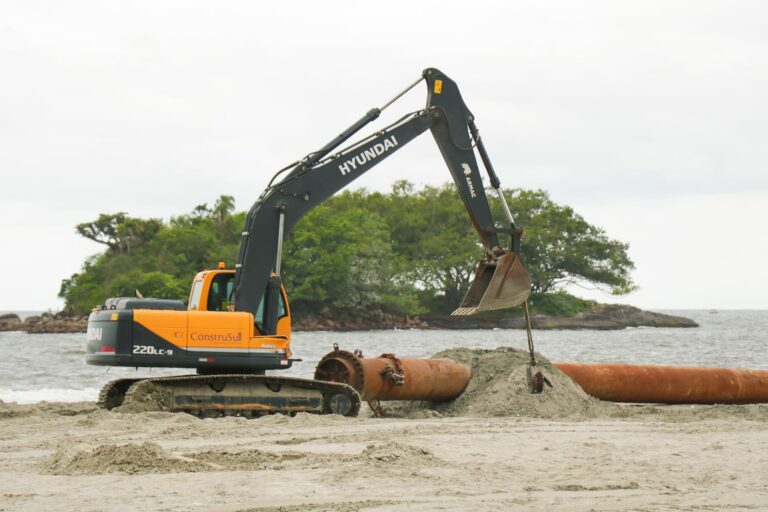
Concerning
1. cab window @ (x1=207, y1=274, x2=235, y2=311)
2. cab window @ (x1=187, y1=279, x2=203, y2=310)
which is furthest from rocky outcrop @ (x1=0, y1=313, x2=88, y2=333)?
cab window @ (x1=207, y1=274, x2=235, y2=311)

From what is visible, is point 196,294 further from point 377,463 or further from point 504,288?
point 377,463

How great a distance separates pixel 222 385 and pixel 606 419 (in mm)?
5841

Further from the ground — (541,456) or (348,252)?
(348,252)

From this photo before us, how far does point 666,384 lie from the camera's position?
63.5 ft

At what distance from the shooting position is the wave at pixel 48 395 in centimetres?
2319

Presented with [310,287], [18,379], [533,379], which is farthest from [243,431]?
[310,287]

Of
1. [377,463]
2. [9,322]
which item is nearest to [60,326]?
[9,322]

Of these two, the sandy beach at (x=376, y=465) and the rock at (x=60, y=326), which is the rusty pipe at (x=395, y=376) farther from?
the rock at (x=60, y=326)

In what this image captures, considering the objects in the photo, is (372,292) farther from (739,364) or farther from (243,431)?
(243,431)

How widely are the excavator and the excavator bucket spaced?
0.02 m

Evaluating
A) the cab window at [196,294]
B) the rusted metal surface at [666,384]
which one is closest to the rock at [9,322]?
the cab window at [196,294]

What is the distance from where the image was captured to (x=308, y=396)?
57.4 ft

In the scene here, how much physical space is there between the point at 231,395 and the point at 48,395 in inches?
340

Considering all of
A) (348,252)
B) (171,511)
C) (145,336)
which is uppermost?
(348,252)
